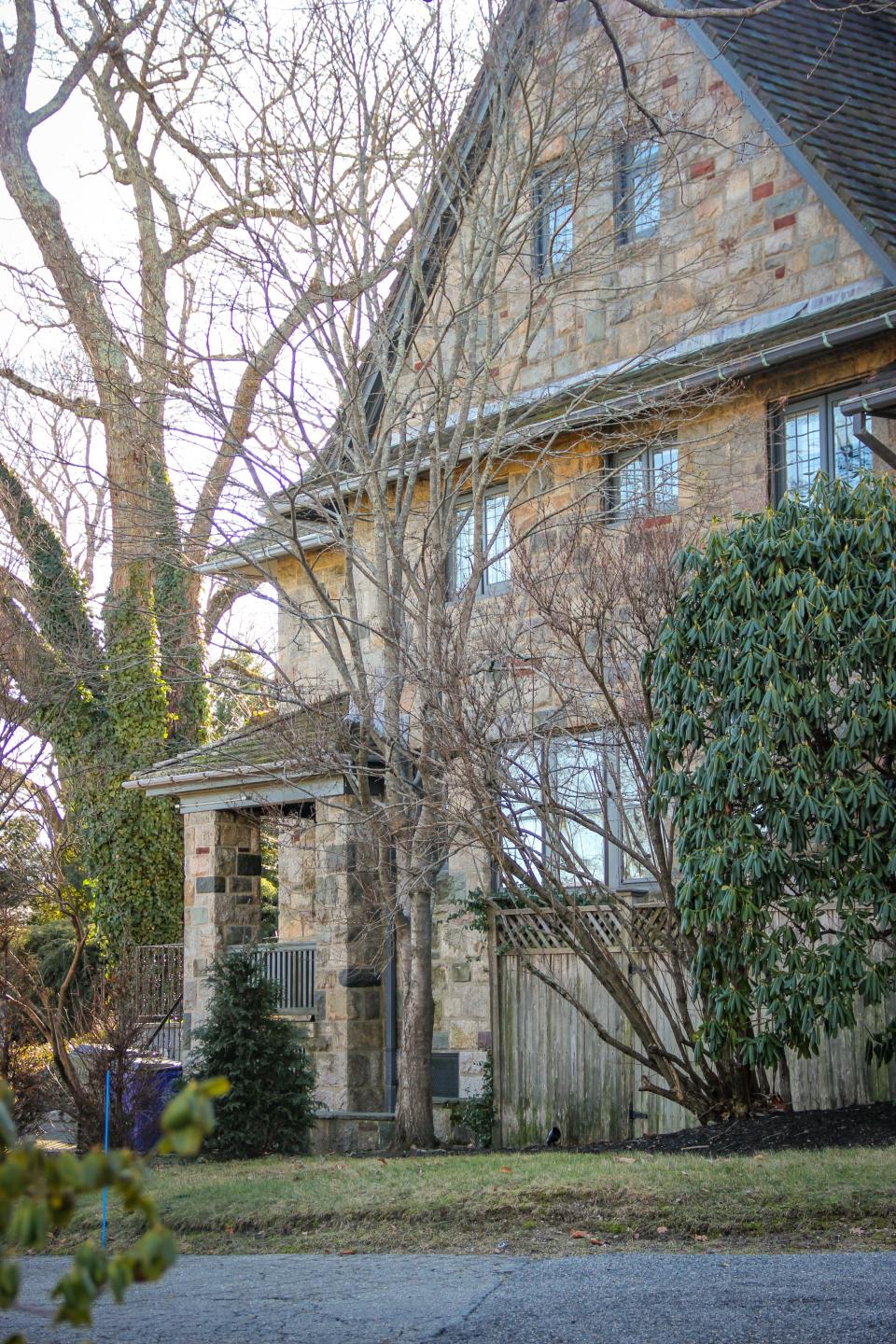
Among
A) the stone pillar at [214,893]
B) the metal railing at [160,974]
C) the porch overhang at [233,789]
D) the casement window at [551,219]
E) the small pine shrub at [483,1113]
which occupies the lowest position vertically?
the small pine shrub at [483,1113]

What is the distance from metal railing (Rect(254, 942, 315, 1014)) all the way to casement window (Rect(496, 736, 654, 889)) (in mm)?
2805

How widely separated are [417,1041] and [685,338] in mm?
6595

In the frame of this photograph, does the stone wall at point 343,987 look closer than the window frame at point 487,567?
No

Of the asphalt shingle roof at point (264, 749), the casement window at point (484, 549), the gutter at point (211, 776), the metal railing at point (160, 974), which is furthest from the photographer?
the metal railing at point (160, 974)

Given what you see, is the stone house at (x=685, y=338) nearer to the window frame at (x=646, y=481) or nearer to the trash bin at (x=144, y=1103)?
the window frame at (x=646, y=481)

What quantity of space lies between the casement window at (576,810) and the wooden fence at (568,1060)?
25.4 inches

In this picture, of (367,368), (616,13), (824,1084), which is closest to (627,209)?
(616,13)

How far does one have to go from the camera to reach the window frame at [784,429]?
43.7 ft

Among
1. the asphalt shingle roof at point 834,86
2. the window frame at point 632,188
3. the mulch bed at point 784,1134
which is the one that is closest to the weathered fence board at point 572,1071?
→ the mulch bed at point 784,1134

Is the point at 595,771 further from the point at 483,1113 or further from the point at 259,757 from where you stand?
the point at 259,757

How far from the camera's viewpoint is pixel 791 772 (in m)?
9.86

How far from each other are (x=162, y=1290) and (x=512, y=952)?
21.3ft

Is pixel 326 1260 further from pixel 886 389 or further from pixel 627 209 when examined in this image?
pixel 627 209

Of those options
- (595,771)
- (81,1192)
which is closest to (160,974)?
(595,771)
